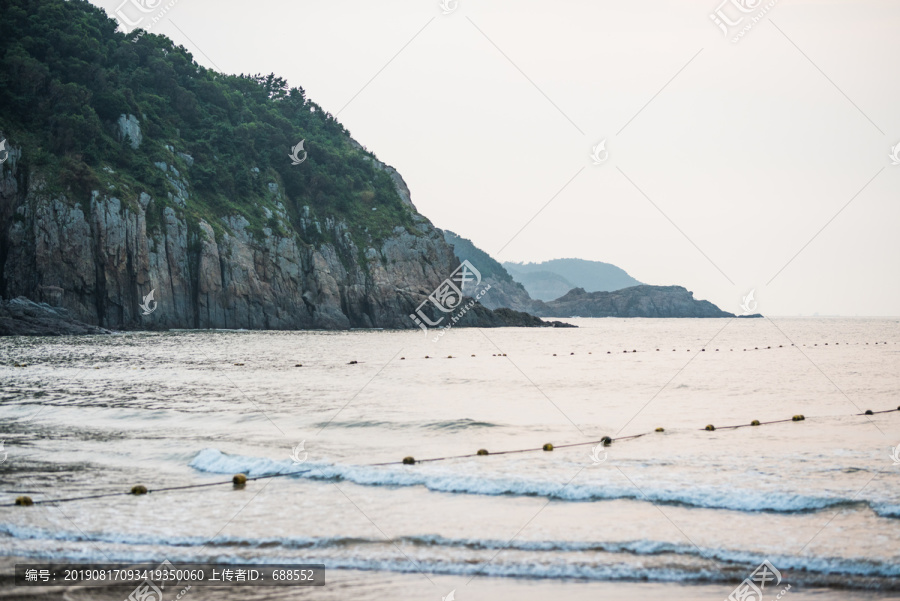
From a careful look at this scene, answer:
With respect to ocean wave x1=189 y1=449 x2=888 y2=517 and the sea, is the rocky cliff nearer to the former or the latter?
the sea

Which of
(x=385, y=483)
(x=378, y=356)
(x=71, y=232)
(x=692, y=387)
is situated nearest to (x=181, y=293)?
(x=71, y=232)

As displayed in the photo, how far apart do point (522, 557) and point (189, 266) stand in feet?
243

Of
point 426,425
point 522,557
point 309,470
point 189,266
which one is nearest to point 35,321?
point 189,266

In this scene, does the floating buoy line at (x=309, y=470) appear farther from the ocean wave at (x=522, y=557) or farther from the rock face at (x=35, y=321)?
the rock face at (x=35, y=321)

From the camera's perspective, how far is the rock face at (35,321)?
60531 mm

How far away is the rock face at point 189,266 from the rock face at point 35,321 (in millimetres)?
3183

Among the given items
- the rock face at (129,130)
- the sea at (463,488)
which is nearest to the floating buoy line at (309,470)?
the sea at (463,488)

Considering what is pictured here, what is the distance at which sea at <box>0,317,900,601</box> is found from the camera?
9.85 meters

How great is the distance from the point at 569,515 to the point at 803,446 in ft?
Result: 29.5

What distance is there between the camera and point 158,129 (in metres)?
89.8

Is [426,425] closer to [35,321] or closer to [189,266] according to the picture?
[35,321]

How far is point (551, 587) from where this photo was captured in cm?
945

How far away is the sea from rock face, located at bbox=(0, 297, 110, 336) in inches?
1399

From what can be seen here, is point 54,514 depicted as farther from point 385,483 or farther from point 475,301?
point 475,301
